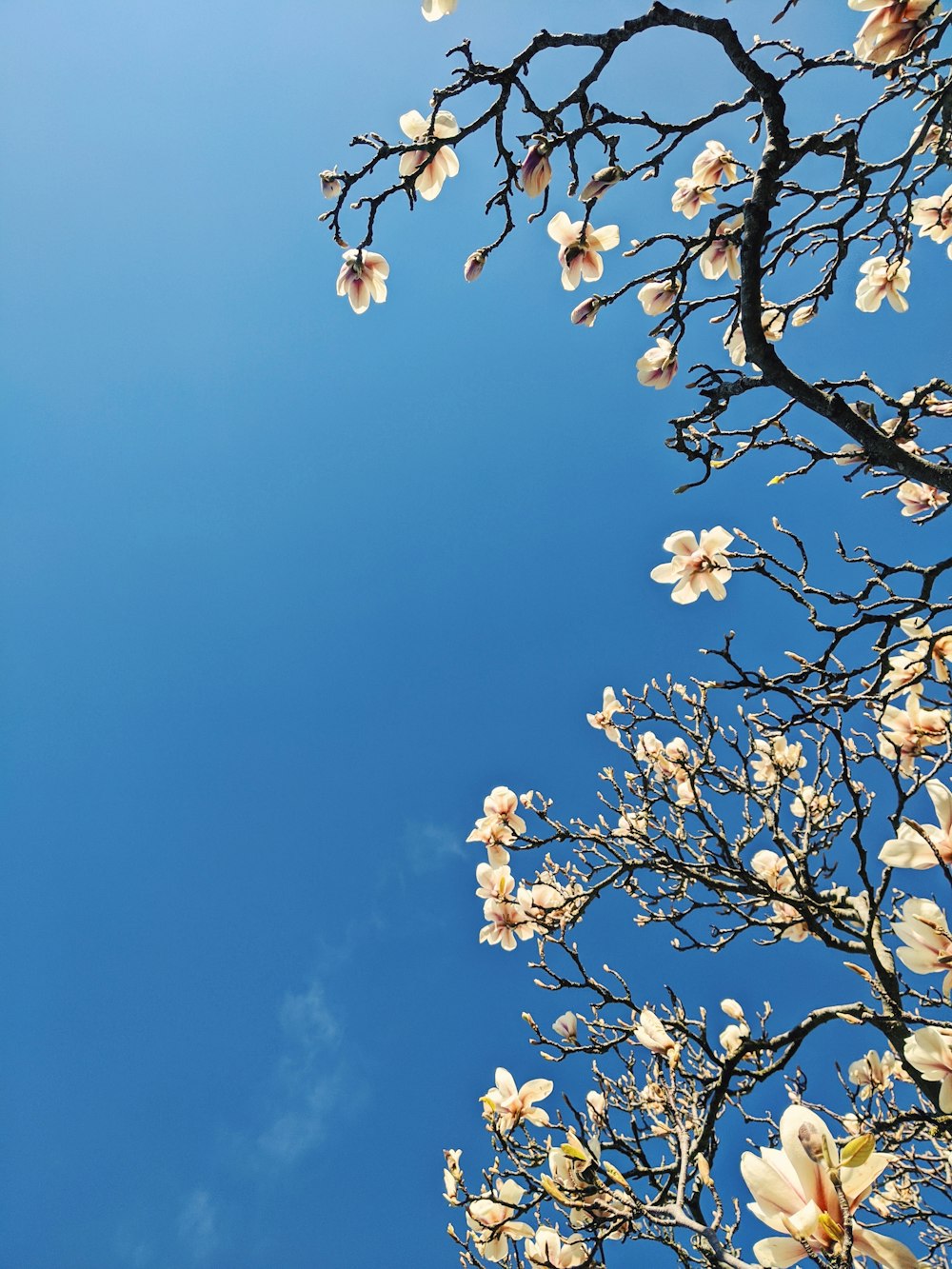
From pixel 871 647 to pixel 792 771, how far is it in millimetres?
1538

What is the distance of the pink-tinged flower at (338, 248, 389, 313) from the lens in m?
2.61

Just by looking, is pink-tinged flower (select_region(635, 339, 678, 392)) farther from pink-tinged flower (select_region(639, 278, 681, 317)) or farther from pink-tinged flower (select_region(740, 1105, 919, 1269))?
pink-tinged flower (select_region(740, 1105, 919, 1269))

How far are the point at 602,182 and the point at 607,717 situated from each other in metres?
3.28

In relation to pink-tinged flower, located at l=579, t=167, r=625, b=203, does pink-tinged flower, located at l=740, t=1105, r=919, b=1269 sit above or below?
below

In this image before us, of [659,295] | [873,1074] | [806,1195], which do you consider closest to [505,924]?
[873,1074]

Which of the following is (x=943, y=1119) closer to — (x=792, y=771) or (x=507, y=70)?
(x=792, y=771)

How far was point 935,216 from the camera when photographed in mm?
3182

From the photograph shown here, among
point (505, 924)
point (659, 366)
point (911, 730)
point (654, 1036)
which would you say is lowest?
point (654, 1036)

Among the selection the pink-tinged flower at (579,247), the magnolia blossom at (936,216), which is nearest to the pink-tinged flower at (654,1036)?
the pink-tinged flower at (579,247)

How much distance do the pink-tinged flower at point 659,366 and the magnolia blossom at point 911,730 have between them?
1.60m

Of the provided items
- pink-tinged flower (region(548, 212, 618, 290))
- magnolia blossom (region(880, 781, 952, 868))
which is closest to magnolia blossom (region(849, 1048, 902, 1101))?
magnolia blossom (region(880, 781, 952, 868))

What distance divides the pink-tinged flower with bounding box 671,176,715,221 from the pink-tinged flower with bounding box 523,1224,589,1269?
4.06m

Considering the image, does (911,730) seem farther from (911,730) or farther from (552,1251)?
(552,1251)

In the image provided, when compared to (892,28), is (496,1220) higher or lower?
lower
